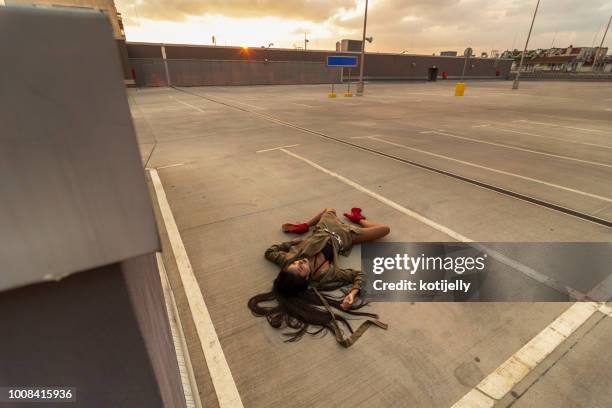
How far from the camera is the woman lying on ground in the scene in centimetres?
263

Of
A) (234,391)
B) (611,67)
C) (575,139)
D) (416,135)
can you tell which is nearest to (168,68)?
(416,135)

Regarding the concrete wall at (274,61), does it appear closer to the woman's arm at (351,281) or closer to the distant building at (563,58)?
the distant building at (563,58)

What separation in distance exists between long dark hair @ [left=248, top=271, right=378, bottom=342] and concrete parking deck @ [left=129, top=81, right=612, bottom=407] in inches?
3.8

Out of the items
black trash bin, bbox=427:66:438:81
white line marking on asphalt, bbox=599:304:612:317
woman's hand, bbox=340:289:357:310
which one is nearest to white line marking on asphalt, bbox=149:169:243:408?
woman's hand, bbox=340:289:357:310

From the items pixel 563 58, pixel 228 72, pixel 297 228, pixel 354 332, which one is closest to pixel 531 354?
pixel 354 332

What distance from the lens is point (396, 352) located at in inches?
93.6

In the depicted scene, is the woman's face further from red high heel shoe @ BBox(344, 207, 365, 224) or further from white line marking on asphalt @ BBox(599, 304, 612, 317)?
white line marking on asphalt @ BBox(599, 304, 612, 317)

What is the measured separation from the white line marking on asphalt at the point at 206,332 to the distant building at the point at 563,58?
280 feet

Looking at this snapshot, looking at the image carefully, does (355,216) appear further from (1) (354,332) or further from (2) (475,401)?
(2) (475,401)

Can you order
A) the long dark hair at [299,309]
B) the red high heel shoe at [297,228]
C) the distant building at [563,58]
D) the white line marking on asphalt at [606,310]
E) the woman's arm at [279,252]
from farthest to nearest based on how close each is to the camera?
the distant building at [563,58], the red high heel shoe at [297,228], the woman's arm at [279,252], the white line marking on asphalt at [606,310], the long dark hair at [299,309]

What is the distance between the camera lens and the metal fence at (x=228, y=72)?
102 feet

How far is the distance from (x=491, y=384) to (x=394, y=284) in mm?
1184

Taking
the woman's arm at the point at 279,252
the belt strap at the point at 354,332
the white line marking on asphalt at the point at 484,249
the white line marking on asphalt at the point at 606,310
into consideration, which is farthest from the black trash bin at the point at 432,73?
the belt strap at the point at 354,332

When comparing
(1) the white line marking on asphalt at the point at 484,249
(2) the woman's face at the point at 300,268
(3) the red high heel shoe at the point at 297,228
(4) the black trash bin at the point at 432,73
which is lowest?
(1) the white line marking on asphalt at the point at 484,249
